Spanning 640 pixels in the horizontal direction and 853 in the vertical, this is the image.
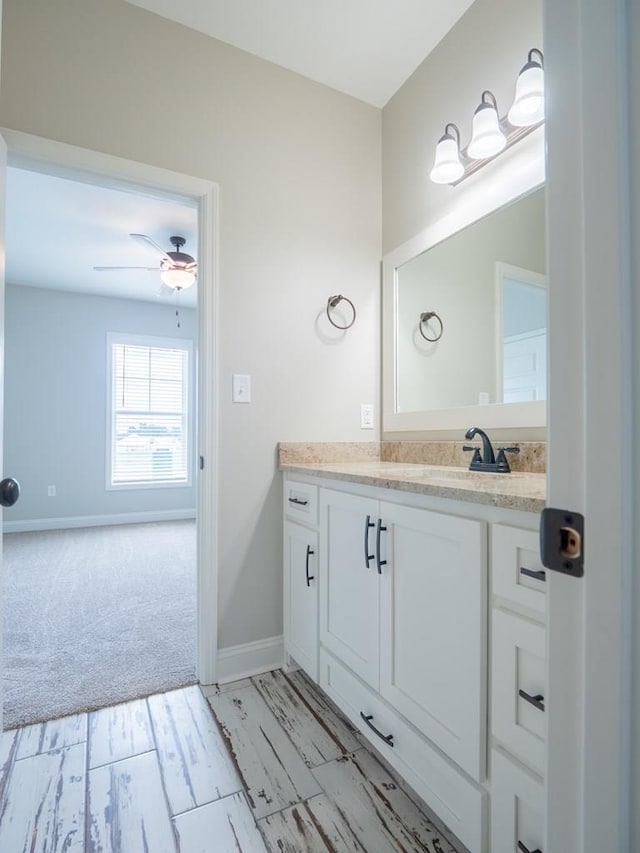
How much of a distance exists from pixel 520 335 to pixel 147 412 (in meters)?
4.69

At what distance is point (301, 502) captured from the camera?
1.79 m

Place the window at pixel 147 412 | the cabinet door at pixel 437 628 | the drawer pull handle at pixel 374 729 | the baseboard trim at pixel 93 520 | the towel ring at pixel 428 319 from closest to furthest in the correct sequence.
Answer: the cabinet door at pixel 437 628 < the drawer pull handle at pixel 374 729 < the towel ring at pixel 428 319 < the baseboard trim at pixel 93 520 < the window at pixel 147 412

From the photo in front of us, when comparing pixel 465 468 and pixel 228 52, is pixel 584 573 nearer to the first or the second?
pixel 465 468

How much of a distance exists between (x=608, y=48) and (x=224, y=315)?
163cm

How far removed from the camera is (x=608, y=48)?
1.25 feet

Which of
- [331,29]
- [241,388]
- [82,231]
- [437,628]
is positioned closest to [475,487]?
[437,628]

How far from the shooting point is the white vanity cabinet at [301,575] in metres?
1.68

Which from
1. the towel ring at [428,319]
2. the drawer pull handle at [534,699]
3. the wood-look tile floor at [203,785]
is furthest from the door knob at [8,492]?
the towel ring at [428,319]

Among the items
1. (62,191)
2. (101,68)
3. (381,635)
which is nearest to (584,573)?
(381,635)

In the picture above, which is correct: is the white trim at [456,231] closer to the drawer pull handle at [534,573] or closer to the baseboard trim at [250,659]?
the drawer pull handle at [534,573]

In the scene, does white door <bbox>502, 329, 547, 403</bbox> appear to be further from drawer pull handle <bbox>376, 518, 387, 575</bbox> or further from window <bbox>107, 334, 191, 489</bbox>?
window <bbox>107, 334, 191, 489</bbox>

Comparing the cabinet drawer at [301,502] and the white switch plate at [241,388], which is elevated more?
the white switch plate at [241,388]

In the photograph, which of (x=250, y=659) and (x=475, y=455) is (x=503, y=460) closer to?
(x=475, y=455)

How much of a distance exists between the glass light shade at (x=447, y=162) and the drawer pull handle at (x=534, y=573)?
1554 millimetres
